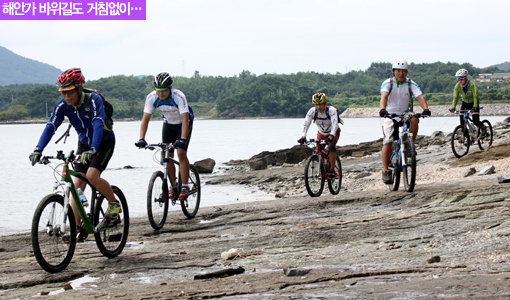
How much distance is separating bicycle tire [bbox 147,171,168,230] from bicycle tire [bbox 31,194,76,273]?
2837mm

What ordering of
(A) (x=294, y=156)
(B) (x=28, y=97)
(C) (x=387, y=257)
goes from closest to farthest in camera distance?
(C) (x=387, y=257)
(A) (x=294, y=156)
(B) (x=28, y=97)

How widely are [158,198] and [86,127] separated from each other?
2876 mm

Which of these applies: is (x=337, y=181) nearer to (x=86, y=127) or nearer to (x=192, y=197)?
(x=192, y=197)

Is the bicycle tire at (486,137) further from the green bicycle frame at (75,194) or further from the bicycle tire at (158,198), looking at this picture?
the green bicycle frame at (75,194)

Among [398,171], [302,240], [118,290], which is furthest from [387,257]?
[398,171]

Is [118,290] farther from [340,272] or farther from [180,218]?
[180,218]

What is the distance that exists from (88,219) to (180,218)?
409 cm

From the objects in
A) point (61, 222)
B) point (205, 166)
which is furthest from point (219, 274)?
point (205, 166)

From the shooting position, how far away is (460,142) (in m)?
18.9

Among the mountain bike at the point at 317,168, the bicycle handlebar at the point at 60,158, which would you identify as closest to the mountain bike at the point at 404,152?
the mountain bike at the point at 317,168

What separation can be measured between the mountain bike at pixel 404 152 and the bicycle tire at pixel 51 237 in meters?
6.18

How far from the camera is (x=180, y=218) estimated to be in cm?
1117

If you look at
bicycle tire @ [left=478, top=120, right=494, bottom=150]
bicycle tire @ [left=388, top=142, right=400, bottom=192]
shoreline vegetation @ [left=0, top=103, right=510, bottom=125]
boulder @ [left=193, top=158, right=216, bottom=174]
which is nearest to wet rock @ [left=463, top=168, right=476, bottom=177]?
bicycle tire @ [left=388, top=142, right=400, bottom=192]

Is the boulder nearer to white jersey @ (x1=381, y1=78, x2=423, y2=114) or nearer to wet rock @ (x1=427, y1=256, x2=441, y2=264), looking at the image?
white jersey @ (x1=381, y1=78, x2=423, y2=114)
